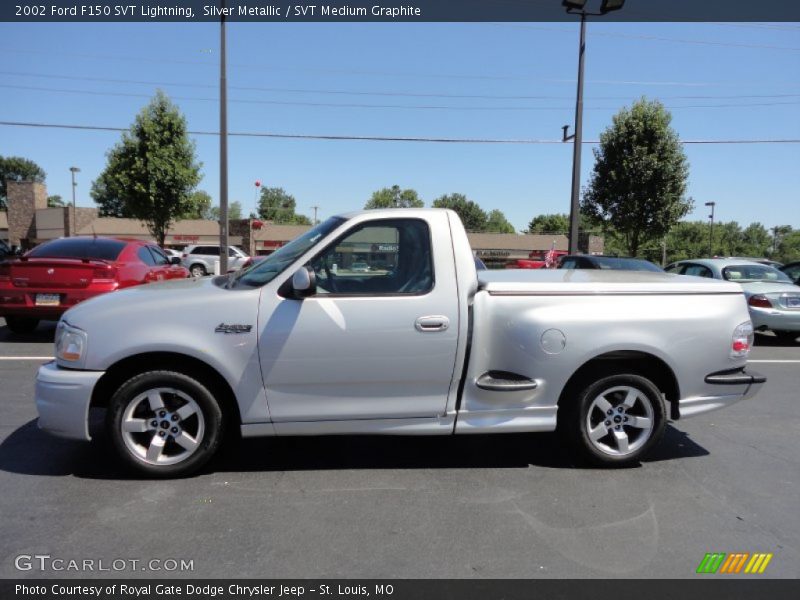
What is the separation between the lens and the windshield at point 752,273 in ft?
34.7

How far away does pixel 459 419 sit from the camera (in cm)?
390

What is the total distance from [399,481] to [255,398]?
1.13 meters

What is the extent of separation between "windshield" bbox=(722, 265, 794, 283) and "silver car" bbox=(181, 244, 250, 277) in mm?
21188

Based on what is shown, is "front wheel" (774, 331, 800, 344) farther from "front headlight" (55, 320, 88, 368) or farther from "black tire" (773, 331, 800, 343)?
"front headlight" (55, 320, 88, 368)

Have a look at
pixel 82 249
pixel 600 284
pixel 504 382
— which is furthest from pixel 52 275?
pixel 600 284

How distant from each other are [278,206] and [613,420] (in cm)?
11847

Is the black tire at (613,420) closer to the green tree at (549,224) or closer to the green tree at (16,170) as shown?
the green tree at (549,224)

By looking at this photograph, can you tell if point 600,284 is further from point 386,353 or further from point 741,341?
point 386,353

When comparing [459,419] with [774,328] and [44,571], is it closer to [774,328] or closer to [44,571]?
[44,571]

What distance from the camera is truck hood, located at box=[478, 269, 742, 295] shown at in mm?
3947

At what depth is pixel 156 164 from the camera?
76.0ft

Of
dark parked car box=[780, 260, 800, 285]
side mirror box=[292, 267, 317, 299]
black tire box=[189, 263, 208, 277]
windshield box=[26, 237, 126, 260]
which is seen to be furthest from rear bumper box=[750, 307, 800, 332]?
black tire box=[189, 263, 208, 277]
